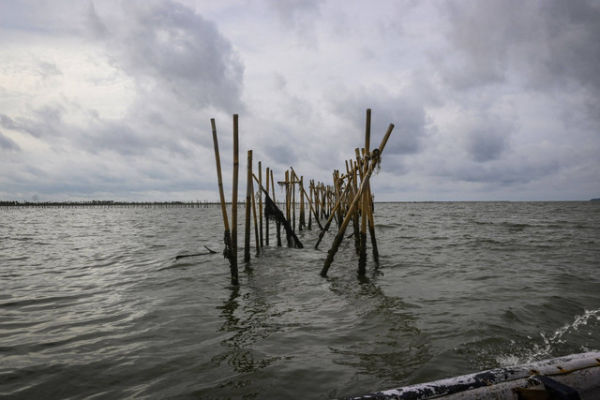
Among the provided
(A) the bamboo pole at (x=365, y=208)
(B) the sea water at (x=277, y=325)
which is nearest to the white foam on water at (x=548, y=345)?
(B) the sea water at (x=277, y=325)

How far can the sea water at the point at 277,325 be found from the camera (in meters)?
3.64

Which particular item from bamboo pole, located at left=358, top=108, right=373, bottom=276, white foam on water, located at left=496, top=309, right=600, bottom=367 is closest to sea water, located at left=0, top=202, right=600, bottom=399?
white foam on water, located at left=496, top=309, right=600, bottom=367

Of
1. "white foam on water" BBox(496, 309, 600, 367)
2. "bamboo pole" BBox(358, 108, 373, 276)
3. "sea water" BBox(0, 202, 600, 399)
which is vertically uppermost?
"bamboo pole" BBox(358, 108, 373, 276)

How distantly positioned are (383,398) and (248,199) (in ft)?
27.3

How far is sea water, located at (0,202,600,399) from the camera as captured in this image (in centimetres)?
364

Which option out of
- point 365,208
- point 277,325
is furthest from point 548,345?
point 365,208

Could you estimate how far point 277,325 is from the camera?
5168mm

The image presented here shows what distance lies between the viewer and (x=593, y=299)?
653cm

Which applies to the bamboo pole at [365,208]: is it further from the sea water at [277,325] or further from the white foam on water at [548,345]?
the white foam on water at [548,345]

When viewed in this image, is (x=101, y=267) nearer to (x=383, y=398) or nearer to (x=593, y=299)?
(x=383, y=398)

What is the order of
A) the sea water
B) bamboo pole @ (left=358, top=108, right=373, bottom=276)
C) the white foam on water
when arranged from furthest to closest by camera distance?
1. bamboo pole @ (left=358, top=108, right=373, bottom=276)
2. the white foam on water
3. the sea water

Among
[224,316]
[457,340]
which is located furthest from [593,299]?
[224,316]

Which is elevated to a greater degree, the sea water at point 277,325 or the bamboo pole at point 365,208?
the bamboo pole at point 365,208

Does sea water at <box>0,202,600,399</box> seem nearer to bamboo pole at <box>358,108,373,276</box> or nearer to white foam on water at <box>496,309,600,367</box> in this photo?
white foam on water at <box>496,309,600,367</box>
